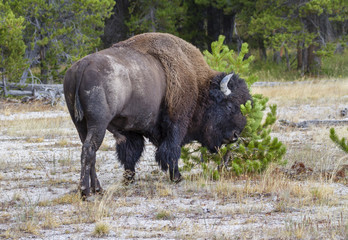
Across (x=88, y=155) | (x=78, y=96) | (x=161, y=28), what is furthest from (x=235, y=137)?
(x=161, y=28)

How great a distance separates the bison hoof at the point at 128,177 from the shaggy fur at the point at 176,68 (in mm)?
1015

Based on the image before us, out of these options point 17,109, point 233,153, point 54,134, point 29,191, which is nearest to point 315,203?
point 233,153

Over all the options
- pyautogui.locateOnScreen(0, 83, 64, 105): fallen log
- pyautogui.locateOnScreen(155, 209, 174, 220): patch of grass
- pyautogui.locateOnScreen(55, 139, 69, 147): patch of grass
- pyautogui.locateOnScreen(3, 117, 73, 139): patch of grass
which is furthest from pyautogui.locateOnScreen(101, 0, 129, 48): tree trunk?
pyautogui.locateOnScreen(155, 209, 174, 220): patch of grass

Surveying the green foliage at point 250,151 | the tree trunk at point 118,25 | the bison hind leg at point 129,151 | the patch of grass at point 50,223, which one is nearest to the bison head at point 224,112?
the green foliage at point 250,151

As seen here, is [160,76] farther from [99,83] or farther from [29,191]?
[29,191]

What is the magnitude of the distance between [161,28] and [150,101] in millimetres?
19868

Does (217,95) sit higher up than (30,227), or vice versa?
(217,95)

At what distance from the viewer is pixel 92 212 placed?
5.74 metres

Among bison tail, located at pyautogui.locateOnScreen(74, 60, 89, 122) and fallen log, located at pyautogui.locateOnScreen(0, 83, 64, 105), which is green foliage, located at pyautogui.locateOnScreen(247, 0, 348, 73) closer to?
fallen log, located at pyautogui.locateOnScreen(0, 83, 64, 105)

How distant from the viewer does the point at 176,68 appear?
7496 millimetres

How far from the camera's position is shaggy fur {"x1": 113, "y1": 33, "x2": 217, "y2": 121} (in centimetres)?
739

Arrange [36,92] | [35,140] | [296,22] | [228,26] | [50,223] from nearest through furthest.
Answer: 1. [50,223]
2. [35,140]
3. [36,92]
4. [296,22]
5. [228,26]

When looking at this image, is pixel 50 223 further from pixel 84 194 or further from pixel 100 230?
pixel 84 194

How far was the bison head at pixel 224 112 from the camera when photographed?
7.82m
